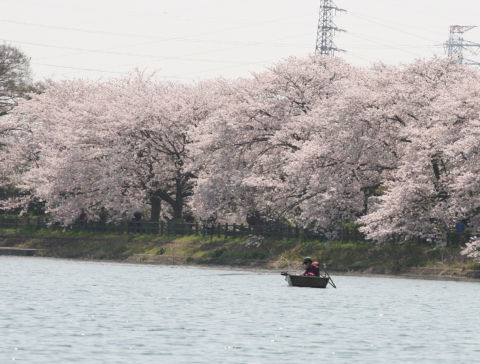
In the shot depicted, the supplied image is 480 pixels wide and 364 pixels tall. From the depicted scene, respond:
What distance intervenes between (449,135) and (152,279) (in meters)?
18.5

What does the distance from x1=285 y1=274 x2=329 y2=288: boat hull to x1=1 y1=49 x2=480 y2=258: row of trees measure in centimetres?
1007

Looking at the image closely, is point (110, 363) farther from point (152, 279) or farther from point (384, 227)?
point (384, 227)

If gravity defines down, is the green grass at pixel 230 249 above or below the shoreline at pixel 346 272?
above

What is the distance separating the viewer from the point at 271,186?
68.8m

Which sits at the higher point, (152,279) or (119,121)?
(119,121)

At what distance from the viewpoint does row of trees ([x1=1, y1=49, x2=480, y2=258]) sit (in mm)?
58656

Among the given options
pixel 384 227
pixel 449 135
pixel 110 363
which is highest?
pixel 449 135

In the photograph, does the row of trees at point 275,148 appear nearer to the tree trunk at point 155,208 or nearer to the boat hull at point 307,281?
the tree trunk at point 155,208

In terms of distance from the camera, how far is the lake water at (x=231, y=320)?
26.7 m

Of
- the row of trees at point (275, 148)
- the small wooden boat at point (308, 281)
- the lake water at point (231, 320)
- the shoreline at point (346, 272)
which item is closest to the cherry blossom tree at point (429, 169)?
the row of trees at point (275, 148)

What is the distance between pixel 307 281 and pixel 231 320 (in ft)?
52.4

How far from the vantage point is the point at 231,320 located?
114ft

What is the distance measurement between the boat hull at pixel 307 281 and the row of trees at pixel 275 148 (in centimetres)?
1007

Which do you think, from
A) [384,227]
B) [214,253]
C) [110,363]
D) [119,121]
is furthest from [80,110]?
[110,363]
